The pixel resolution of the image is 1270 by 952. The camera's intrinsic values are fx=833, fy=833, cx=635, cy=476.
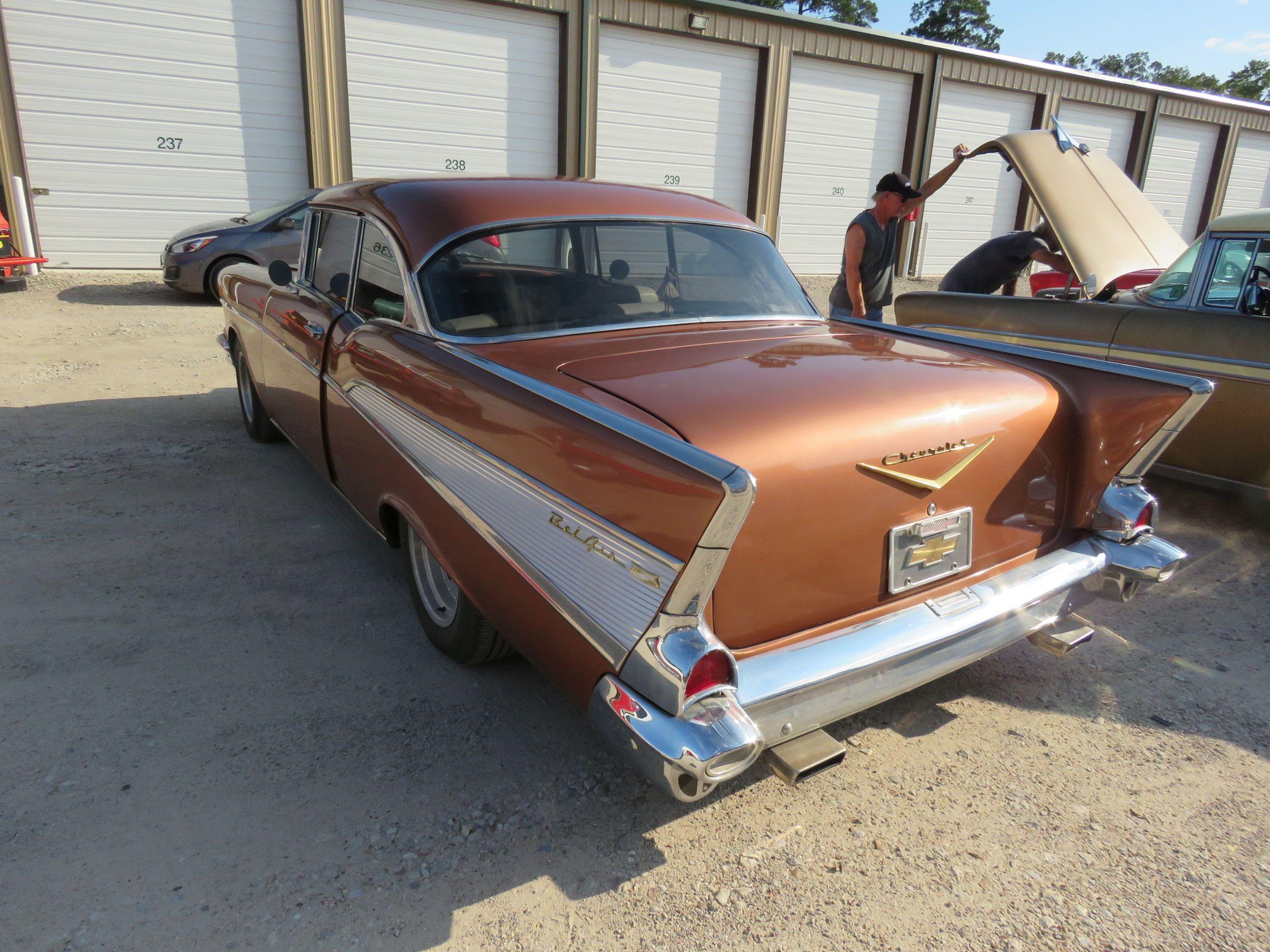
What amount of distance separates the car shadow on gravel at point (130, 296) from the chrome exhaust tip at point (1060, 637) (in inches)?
377

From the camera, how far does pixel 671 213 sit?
3.33 m

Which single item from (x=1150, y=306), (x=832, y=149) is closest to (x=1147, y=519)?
(x=1150, y=306)

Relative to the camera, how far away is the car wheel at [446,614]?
2.74 meters

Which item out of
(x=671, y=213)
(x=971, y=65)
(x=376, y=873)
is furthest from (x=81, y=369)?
(x=971, y=65)

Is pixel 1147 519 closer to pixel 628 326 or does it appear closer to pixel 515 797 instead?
pixel 628 326

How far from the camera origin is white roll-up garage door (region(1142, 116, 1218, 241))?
63.6ft

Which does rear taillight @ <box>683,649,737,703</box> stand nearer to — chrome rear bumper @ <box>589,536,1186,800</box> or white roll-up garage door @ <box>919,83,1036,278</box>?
chrome rear bumper @ <box>589,536,1186,800</box>

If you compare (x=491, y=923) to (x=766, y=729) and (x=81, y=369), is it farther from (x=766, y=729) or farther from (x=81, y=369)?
(x=81, y=369)

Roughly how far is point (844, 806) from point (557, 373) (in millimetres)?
1468

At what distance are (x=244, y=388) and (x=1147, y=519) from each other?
16.6 feet

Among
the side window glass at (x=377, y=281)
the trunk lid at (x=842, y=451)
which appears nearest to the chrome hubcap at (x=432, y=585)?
the side window glass at (x=377, y=281)

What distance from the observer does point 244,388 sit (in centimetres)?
542

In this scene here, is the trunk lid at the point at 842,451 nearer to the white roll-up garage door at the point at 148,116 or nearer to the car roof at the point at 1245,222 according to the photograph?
the car roof at the point at 1245,222

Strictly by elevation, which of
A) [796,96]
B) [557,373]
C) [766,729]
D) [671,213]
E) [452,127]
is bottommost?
[766,729]
